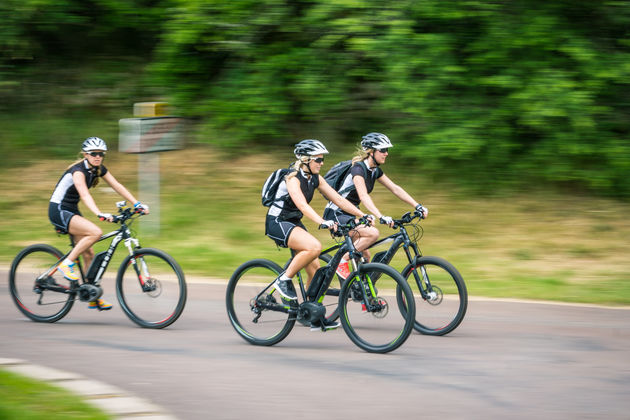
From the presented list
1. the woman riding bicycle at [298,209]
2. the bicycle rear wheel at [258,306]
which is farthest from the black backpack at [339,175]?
the bicycle rear wheel at [258,306]

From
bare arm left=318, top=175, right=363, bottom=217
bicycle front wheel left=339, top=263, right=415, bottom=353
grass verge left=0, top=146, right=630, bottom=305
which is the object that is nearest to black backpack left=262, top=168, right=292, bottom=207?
bare arm left=318, top=175, right=363, bottom=217

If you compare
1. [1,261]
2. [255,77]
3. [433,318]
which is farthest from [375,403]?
[255,77]

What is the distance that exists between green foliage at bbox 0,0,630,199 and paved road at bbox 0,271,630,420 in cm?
414

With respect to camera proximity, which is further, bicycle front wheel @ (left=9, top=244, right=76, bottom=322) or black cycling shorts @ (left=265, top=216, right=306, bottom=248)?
bicycle front wheel @ (left=9, top=244, right=76, bottom=322)

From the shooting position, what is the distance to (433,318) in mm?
7520

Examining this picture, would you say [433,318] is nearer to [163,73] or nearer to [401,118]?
[401,118]

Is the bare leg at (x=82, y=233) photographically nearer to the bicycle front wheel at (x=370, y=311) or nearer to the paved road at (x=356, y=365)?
the paved road at (x=356, y=365)

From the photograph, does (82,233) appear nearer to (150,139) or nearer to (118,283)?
(118,283)

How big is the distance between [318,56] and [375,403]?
8516 millimetres

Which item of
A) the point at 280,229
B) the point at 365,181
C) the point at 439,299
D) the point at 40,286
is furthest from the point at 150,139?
the point at 439,299

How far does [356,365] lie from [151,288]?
234 cm

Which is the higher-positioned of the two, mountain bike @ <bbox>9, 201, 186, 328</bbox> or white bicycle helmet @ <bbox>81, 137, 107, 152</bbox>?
white bicycle helmet @ <bbox>81, 137, 107, 152</bbox>

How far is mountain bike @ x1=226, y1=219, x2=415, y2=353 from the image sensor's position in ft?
22.3

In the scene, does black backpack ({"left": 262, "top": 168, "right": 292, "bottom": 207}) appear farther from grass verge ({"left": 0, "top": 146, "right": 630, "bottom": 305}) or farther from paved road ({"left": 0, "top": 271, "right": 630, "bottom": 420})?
grass verge ({"left": 0, "top": 146, "right": 630, "bottom": 305})
